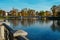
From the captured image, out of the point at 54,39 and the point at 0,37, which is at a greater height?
the point at 0,37

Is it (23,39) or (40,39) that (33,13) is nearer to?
(40,39)

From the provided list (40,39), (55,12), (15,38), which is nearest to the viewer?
(15,38)

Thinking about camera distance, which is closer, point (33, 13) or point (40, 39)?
point (40, 39)

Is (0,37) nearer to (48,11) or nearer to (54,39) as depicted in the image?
(54,39)

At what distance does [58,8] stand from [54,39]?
103 meters

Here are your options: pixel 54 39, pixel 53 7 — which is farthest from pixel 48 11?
pixel 54 39

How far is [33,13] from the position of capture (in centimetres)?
13325

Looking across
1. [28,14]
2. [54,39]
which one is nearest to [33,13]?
[28,14]

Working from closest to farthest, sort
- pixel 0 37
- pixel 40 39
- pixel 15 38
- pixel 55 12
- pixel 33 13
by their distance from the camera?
pixel 15 38 → pixel 0 37 → pixel 40 39 → pixel 55 12 → pixel 33 13

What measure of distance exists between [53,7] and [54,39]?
10486 centimetres

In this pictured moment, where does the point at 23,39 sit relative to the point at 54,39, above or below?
above

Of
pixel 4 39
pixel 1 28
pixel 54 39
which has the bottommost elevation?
pixel 54 39

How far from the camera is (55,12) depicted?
124312 millimetres

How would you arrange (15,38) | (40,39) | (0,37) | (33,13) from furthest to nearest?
(33,13) → (40,39) → (0,37) → (15,38)
